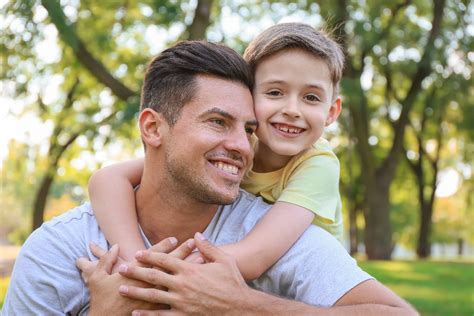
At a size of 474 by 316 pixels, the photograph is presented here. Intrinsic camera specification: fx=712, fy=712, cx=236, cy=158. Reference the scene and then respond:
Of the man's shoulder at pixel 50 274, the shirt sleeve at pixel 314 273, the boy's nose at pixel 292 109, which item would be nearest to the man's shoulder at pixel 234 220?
the shirt sleeve at pixel 314 273

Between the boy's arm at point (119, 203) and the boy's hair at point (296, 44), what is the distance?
2.62 ft

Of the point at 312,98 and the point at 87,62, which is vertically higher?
the point at 87,62

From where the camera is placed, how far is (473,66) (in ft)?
58.0

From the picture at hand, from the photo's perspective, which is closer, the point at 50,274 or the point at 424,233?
the point at 50,274

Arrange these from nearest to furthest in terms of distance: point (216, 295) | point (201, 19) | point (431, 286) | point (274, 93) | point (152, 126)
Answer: point (216, 295) → point (152, 126) → point (274, 93) → point (431, 286) → point (201, 19)

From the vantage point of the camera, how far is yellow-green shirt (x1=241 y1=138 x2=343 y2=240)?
10.6ft

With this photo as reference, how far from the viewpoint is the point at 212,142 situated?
2924 mm

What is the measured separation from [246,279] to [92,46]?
46.7 ft

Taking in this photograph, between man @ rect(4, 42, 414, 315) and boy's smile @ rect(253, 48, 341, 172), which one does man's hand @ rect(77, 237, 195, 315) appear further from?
boy's smile @ rect(253, 48, 341, 172)

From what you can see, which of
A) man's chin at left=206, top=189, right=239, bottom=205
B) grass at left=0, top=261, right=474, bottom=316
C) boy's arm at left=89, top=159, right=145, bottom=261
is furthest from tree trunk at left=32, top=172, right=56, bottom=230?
man's chin at left=206, top=189, right=239, bottom=205

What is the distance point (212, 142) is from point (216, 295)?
0.63 meters

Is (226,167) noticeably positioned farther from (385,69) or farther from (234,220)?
(385,69)

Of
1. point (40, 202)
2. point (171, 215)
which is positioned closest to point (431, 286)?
point (171, 215)

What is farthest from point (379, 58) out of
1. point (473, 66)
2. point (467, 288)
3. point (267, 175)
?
point (267, 175)
